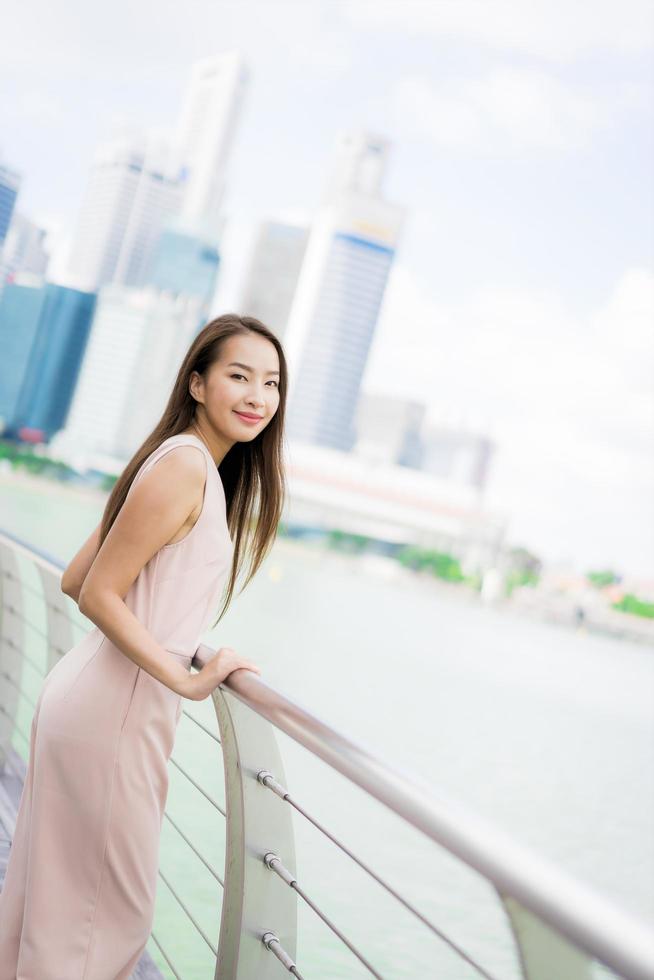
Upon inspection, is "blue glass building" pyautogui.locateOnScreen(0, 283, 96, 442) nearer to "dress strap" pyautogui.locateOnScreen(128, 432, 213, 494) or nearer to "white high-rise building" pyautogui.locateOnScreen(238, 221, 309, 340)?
"white high-rise building" pyautogui.locateOnScreen(238, 221, 309, 340)

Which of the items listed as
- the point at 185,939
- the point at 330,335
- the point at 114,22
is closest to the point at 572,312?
the point at 330,335

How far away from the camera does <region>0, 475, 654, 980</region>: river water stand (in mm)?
8203

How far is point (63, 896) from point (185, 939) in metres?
5.17

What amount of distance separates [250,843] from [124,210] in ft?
327

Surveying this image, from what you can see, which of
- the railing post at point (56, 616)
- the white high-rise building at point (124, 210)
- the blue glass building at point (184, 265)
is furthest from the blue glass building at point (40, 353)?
the railing post at point (56, 616)

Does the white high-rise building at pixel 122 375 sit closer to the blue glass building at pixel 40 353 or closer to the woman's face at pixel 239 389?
the blue glass building at pixel 40 353

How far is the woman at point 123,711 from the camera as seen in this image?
113 centimetres

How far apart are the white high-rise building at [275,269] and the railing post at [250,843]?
96762 millimetres

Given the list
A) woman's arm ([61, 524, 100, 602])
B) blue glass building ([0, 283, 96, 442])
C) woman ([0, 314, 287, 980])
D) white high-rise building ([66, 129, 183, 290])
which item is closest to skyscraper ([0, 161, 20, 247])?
woman's arm ([61, 524, 100, 602])

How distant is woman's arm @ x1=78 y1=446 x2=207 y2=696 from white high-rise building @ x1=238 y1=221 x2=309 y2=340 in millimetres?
96773

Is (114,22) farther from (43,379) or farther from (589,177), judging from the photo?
(589,177)

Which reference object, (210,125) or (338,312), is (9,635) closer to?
(338,312)

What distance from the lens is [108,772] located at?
3.78ft

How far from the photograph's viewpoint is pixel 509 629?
2389 inches
